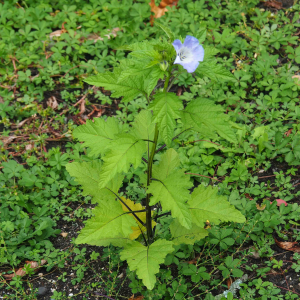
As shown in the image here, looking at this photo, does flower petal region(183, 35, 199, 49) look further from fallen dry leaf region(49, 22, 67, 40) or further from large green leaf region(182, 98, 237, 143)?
fallen dry leaf region(49, 22, 67, 40)

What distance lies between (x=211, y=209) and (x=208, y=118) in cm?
76

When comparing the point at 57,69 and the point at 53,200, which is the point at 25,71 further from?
the point at 53,200

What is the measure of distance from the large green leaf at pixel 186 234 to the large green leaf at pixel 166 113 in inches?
44.9

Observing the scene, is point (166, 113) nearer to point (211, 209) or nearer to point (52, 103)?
point (211, 209)

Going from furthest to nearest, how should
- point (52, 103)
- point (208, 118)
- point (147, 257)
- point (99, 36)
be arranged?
1. point (99, 36)
2. point (52, 103)
3. point (147, 257)
4. point (208, 118)

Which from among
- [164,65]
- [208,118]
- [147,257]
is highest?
[164,65]

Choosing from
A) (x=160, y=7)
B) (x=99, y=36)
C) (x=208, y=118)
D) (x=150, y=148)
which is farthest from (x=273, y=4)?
(x=208, y=118)

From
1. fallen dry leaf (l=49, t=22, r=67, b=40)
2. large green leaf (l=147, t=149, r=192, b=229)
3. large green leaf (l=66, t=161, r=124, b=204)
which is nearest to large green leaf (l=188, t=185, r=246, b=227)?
large green leaf (l=147, t=149, r=192, b=229)

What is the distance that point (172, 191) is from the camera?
2334 millimetres

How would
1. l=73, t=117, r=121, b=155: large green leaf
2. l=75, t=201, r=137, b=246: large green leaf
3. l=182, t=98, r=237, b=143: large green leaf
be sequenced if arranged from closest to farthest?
l=182, t=98, r=237, b=143: large green leaf, l=75, t=201, r=137, b=246: large green leaf, l=73, t=117, r=121, b=155: large green leaf

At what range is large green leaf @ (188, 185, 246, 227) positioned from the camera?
2537 mm

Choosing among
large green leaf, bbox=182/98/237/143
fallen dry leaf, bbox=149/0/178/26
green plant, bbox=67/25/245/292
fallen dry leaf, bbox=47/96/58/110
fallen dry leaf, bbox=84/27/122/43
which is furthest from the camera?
fallen dry leaf, bbox=149/0/178/26

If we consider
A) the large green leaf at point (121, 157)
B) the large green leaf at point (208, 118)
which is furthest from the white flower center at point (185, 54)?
the large green leaf at point (121, 157)

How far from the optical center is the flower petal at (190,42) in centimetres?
→ 197
